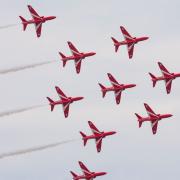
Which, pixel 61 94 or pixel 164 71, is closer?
pixel 61 94

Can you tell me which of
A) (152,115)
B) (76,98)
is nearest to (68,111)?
(76,98)

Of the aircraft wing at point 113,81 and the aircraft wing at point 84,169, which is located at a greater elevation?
A: the aircraft wing at point 113,81

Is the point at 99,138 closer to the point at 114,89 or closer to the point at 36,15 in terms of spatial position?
the point at 114,89

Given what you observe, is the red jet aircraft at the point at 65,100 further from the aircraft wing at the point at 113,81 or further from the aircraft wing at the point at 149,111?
the aircraft wing at the point at 149,111

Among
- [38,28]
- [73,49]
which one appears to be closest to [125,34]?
[73,49]

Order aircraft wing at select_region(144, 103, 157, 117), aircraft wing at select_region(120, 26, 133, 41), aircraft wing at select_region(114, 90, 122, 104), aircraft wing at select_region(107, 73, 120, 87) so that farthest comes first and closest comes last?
aircraft wing at select_region(120, 26, 133, 41)
aircraft wing at select_region(107, 73, 120, 87)
aircraft wing at select_region(144, 103, 157, 117)
aircraft wing at select_region(114, 90, 122, 104)

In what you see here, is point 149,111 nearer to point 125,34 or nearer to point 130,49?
point 130,49

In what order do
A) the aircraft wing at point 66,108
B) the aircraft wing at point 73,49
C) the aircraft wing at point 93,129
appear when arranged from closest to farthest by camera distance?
the aircraft wing at point 66,108 < the aircraft wing at point 93,129 < the aircraft wing at point 73,49

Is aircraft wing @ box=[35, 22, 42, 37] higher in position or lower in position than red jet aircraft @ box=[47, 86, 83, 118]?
higher

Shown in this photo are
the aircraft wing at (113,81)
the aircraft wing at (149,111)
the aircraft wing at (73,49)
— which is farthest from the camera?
the aircraft wing at (113,81)

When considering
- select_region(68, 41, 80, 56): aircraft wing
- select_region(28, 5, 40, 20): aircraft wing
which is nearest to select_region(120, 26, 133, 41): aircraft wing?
select_region(68, 41, 80, 56): aircraft wing

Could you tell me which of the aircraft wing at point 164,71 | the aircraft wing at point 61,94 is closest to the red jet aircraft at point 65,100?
the aircraft wing at point 61,94

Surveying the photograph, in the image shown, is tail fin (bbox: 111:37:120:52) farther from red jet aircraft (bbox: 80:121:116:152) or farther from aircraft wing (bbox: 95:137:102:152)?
aircraft wing (bbox: 95:137:102:152)

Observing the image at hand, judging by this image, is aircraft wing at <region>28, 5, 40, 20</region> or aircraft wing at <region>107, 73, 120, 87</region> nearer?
aircraft wing at <region>28, 5, 40, 20</region>
